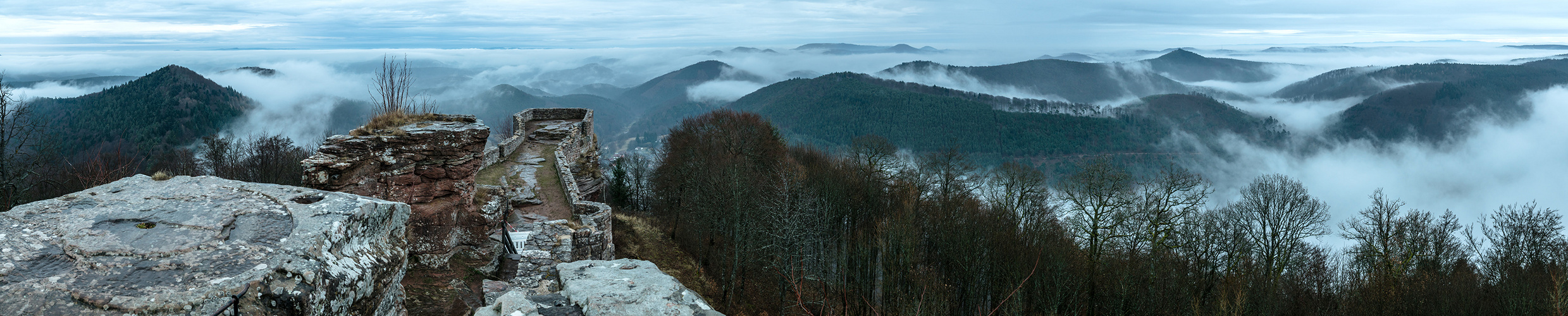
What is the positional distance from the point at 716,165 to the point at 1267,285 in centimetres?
2791

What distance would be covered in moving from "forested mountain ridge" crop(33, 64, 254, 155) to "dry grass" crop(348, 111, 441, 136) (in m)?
85.3

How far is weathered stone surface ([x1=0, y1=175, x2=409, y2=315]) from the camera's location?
3.62m

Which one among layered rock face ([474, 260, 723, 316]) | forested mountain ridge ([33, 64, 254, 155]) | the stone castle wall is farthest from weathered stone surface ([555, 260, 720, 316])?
forested mountain ridge ([33, 64, 254, 155])

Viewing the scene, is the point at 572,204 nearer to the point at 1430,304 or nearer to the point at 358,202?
the point at 358,202

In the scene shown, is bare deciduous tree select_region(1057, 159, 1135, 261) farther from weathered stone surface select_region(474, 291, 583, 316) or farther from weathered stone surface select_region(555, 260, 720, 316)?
weathered stone surface select_region(474, 291, 583, 316)

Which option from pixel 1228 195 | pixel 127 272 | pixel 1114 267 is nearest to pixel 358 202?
pixel 127 272

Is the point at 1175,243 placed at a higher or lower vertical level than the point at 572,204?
lower

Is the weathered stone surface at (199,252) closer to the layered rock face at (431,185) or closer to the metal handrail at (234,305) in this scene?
the metal handrail at (234,305)

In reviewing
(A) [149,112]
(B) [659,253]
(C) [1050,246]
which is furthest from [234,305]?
(A) [149,112]

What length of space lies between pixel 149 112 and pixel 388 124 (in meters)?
128

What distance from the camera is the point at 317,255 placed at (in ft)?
14.4

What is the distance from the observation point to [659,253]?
1002 inches

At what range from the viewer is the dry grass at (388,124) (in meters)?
12.3

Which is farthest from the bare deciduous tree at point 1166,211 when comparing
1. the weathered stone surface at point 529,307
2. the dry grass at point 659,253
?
the weathered stone surface at point 529,307
